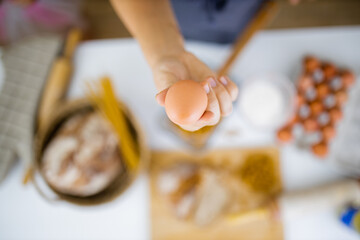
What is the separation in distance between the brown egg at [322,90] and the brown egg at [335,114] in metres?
0.04

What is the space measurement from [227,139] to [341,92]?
0.29 meters

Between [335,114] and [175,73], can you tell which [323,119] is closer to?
[335,114]

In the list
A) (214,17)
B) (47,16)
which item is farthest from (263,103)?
(47,16)

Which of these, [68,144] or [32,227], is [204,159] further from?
[32,227]

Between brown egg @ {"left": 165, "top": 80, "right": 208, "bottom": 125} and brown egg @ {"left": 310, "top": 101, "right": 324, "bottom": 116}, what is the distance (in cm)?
49

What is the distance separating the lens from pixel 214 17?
0.56 m

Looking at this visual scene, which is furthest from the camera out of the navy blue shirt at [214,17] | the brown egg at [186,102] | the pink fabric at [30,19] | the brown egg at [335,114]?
the pink fabric at [30,19]

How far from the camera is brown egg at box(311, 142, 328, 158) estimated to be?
2.06ft

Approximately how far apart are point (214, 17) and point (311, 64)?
267 millimetres

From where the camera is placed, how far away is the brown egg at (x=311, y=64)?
0.64m

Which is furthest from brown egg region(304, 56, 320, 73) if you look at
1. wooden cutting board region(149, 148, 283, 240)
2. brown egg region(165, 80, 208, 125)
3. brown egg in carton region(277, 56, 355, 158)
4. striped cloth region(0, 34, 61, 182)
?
striped cloth region(0, 34, 61, 182)

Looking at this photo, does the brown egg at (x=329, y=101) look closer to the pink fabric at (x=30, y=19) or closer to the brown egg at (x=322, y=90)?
the brown egg at (x=322, y=90)

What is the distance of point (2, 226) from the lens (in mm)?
656

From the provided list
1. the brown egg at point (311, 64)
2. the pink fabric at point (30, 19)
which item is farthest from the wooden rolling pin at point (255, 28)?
the pink fabric at point (30, 19)
